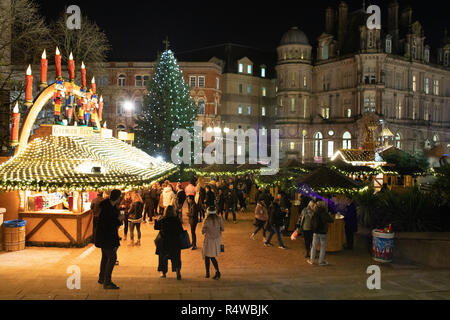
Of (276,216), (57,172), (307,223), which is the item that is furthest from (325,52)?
(57,172)

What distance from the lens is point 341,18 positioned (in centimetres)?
5538

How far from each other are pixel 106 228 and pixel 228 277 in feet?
10.3

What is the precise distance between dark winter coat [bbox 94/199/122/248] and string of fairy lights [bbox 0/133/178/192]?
10.4 ft

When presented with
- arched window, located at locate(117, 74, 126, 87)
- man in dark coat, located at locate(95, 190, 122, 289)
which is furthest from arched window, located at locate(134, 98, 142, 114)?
man in dark coat, located at locate(95, 190, 122, 289)

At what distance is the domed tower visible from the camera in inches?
2191

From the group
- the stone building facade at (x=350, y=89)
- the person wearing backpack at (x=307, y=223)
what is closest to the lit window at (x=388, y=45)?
the stone building facade at (x=350, y=89)

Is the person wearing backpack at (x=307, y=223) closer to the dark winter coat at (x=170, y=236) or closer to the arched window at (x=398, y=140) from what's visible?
the dark winter coat at (x=170, y=236)

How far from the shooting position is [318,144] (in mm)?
55719

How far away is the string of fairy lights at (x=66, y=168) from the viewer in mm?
10695

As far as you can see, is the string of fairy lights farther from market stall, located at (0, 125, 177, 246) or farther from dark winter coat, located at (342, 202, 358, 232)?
dark winter coat, located at (342, 202, 358, 232)

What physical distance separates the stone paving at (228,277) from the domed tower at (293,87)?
4401cm

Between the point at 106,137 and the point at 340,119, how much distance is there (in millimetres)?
42939

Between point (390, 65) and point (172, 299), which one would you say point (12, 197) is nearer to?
point (172, 299)
